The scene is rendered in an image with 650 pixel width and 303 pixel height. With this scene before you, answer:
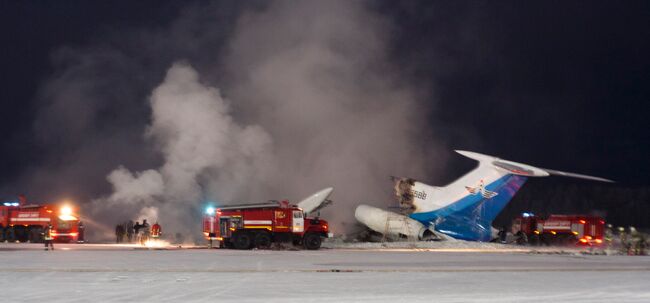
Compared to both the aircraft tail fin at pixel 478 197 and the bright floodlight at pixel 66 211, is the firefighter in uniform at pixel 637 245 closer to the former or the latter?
the aircraft tail fin at pixel 478 197

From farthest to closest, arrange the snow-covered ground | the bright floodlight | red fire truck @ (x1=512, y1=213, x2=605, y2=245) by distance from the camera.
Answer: red fire truck @ (x1=512, y1=213, x2=605, y2=245) < the bright floodlight < the snow-covered ground

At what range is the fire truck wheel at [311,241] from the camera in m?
45.6

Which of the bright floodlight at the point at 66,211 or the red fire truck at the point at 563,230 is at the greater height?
the bright floodlight at the point at 66,211

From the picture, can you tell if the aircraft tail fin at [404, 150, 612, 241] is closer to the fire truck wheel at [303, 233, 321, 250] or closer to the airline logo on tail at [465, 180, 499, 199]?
the airline logo on tail at [465, 180, 499, 199]

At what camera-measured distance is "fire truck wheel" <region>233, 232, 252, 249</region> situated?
4527 centimetres

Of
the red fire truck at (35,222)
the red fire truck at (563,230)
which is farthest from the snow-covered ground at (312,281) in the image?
the red fire truck at (563,230)

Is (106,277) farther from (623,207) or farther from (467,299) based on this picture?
(623,207)

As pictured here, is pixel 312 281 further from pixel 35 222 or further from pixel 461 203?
pixel 35 222

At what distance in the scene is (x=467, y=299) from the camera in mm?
18000

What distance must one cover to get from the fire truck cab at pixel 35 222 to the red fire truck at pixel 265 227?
45.6 ft

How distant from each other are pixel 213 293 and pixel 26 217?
41.1 meters

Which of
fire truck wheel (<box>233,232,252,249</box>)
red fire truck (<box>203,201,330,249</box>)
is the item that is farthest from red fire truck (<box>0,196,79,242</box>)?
fire truck wheel (<box>233,232,252,249</box>)

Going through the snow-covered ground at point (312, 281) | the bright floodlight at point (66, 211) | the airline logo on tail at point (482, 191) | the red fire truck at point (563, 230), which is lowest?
the snow-covered ground at point (312, 281)

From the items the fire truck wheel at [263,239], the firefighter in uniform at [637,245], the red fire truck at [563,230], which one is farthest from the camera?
the red fire truck at [563,230]
